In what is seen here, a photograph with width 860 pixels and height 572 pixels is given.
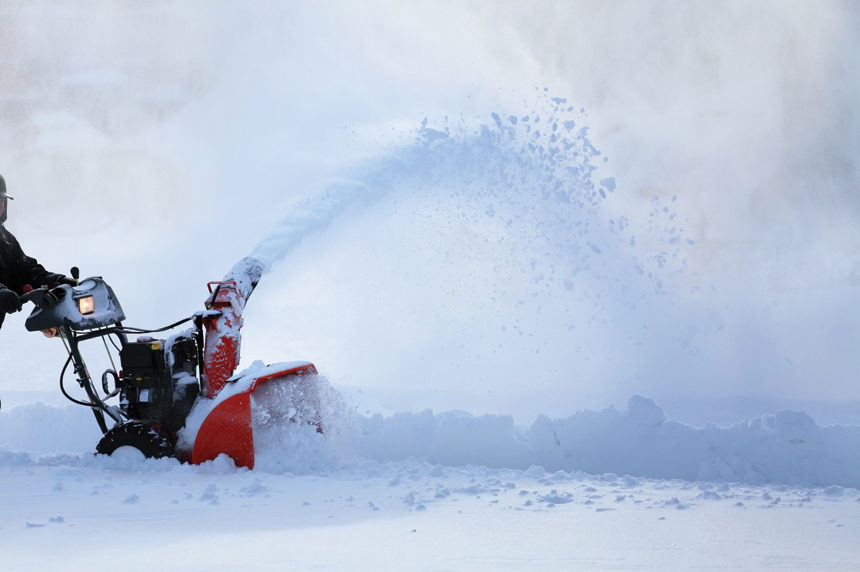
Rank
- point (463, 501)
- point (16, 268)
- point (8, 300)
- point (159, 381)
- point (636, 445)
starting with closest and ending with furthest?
point (463, 501)
point (8, 300)
point (159, 381)
point (636, 445)
point (16, 268)

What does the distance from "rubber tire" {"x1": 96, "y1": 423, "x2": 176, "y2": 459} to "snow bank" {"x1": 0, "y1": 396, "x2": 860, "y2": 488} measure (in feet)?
2.06

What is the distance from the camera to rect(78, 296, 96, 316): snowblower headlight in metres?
5.63

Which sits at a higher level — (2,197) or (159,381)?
(2,197)

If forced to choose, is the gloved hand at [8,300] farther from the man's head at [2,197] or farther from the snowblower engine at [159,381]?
the man's head at [2,197]

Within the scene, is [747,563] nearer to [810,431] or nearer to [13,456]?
[810,431]

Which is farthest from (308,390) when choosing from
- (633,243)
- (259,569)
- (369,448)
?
(633,243)

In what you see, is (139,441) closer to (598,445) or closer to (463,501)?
(463,501)

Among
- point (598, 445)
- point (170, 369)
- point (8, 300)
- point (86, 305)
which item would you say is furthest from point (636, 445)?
point (8, 300)

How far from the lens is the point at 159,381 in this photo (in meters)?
5.58

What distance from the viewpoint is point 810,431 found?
5.37 metres

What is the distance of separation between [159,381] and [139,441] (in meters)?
0.40

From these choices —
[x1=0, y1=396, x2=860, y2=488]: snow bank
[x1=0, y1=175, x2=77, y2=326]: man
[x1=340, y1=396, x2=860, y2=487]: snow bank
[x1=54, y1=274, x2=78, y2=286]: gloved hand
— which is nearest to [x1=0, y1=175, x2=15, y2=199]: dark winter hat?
[x1=0, y1=175, x2=77, y2=326]: man

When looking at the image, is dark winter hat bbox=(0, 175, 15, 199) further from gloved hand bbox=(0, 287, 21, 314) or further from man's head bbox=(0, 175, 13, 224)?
gloved hand bbox=(0, 287, 21, 314)

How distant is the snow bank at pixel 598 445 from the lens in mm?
5277
